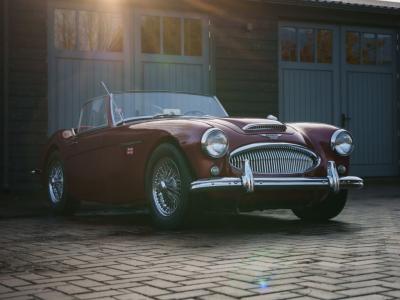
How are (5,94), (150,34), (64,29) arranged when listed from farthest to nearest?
1. (150,34)
2. (64,29)
3. (5,94)

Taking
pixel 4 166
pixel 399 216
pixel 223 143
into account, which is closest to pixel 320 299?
pixel 223 143

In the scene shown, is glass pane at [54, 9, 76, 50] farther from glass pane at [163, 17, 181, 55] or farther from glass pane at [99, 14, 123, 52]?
glass pane at [163, 17, 181, 55]

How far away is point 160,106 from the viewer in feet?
21.9

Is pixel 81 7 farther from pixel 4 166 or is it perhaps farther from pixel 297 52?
pixel 297 52

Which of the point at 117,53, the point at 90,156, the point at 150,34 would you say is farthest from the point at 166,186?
the point at 150,34

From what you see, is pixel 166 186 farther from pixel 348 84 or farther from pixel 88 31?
pixel 348 84

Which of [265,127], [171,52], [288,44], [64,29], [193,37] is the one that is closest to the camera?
[265,127]

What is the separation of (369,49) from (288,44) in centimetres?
199

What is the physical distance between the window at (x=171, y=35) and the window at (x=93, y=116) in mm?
3999

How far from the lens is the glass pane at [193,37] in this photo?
1168cm

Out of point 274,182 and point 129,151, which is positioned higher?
point 129,151

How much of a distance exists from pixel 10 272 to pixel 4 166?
670 cm

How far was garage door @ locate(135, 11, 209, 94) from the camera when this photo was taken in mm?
11258

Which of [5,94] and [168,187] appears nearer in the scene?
[168,187]
